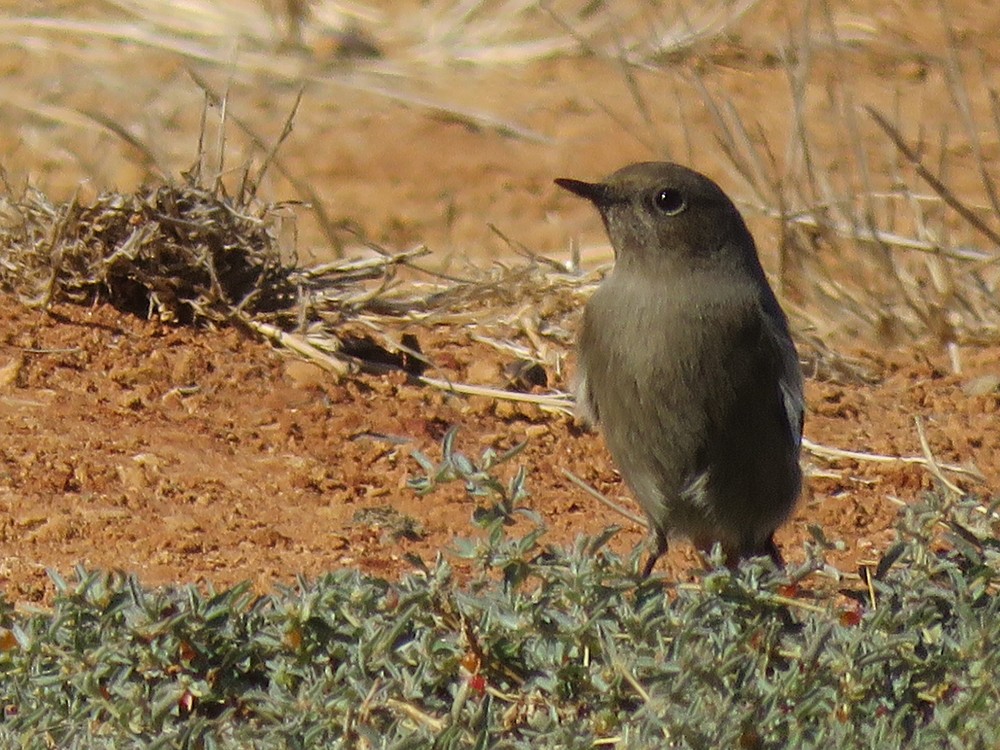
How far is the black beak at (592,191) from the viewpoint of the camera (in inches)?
211

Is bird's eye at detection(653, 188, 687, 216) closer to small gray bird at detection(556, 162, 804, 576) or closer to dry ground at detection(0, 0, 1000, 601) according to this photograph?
small gray bird at detection(556, 162, 804, 576)

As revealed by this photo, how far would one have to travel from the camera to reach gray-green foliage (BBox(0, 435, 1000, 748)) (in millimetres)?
3686

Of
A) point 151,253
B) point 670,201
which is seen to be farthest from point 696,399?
point 151,253

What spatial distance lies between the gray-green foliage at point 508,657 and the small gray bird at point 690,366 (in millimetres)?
1144

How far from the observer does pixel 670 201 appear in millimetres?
5410

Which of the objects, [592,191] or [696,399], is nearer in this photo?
[696,399]

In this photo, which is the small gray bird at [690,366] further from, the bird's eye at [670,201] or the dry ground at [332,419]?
the dry ground at [332,419]

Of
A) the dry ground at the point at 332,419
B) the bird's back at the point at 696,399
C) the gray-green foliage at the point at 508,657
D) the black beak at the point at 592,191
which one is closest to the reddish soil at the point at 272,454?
the dry ground at the point at 332,419

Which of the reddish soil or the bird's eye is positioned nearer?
the reddish soil

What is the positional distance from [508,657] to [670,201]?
1.90 meters

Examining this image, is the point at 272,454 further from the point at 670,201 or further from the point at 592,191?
the point at 670,201

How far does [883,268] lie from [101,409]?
131 inches

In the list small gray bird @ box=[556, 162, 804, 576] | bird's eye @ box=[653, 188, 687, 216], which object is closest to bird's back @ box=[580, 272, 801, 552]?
small gray bird @ box=[556, 162, 804, 576]

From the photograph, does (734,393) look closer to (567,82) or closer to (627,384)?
(627,384)
